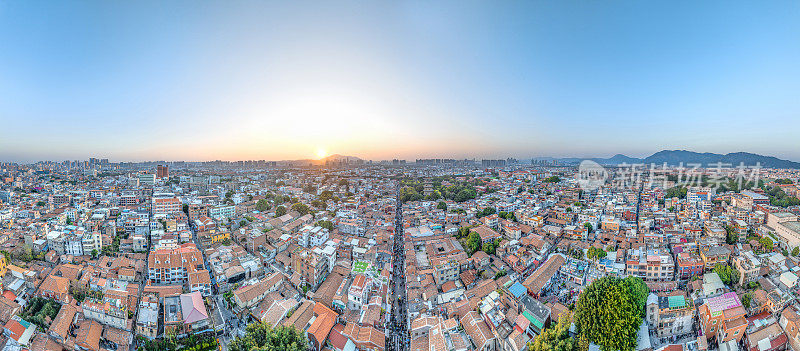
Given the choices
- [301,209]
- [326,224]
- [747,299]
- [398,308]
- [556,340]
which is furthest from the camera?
[301,209]

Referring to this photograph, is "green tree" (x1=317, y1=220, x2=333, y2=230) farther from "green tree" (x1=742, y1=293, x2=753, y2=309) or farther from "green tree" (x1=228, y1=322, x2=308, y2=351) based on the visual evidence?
"green tree" (x1=742, y1=293, x2=753, y2=309)

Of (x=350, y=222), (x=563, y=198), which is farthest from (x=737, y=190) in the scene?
(x=350, y=222)

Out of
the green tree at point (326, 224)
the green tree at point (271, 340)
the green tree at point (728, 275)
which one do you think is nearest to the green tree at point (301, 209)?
the green tree at point (326, 224)

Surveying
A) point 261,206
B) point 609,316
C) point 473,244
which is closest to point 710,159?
point 473,244

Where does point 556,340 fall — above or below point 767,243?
below

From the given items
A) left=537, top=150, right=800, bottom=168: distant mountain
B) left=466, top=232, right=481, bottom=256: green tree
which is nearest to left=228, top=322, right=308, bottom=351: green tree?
left=466, top=232, right=481, bottom=256: green tree

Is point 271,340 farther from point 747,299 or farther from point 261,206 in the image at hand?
point 261,206
